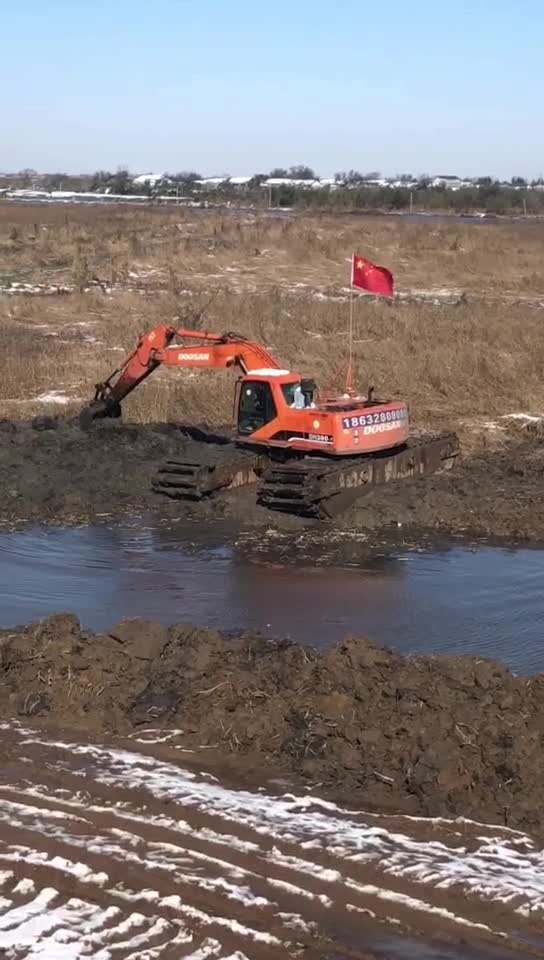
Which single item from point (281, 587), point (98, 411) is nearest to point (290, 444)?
point (281, 587)

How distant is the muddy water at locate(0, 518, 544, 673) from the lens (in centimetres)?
1341

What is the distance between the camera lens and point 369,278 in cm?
1967

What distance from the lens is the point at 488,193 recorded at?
285ft

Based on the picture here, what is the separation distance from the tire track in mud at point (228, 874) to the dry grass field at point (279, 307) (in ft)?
48.9

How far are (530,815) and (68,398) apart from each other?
17875 mm

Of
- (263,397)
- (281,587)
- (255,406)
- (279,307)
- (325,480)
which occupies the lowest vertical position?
(281,587)

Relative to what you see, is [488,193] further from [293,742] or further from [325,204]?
[293,742]

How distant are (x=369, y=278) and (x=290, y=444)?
301 centimetres

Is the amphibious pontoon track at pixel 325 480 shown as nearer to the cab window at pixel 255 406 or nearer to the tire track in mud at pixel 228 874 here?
the cab window at pixel 255 406

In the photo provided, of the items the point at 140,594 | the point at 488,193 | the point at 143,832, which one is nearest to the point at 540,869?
the point at 143,832

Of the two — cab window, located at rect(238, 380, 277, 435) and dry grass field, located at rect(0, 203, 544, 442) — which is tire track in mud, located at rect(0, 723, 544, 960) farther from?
dry grass field, located at rect(0, 203, 544, 442)

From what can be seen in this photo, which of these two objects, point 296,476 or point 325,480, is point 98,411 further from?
point 325,480

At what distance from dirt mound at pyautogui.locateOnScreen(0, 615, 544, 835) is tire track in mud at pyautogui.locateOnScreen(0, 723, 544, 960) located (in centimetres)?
45

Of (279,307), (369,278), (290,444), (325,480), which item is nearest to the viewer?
(325,480)
